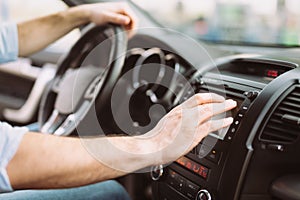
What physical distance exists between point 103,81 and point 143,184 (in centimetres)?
50

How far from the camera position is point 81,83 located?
1667mm

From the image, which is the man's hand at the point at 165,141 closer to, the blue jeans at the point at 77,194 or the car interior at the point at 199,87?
the car interior at the point at 199,87

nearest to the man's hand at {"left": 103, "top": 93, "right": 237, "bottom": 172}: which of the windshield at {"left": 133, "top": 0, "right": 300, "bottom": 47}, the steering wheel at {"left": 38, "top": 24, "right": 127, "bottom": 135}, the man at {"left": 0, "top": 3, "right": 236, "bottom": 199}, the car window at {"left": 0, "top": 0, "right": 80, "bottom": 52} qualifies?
the man at {"left": 0, "top": 3, "right": 236, "bottom": 199}

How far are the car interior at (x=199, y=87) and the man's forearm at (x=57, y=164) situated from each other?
0.33 meters

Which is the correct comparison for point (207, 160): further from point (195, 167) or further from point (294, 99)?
point (294, 99)

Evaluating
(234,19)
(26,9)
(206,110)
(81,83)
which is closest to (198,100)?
(206,110)

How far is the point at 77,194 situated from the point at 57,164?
50 cm

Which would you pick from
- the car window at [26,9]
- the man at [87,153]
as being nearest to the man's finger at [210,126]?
the man at [87,153]

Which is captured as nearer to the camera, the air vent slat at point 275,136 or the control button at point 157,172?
the air vent slat at point 275,136

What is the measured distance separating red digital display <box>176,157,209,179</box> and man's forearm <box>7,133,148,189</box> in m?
0.33

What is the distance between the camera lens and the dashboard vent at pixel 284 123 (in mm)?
1128

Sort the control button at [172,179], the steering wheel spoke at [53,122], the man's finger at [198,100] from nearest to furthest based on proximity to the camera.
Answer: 1. the man's finger at [198,100]
2. the control button at [172,179]
3. the steering wheel spoke at [53,122]

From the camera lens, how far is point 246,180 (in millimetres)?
1154

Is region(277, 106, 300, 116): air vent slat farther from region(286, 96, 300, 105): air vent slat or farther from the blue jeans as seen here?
the blue jeans
